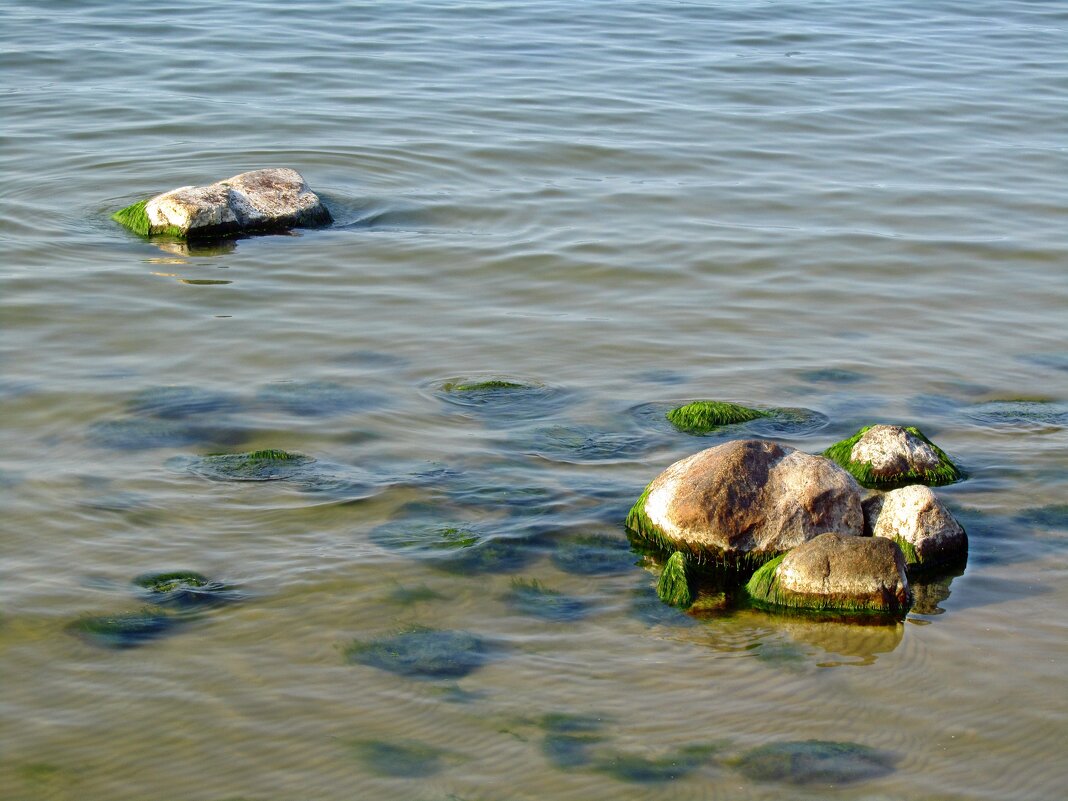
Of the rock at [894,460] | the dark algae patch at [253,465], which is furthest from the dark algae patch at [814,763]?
the dark algae patch at [253,465]

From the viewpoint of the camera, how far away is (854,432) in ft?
29.9

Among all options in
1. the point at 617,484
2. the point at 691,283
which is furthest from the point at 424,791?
the point at 691,283

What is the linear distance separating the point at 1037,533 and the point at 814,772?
2850 mm

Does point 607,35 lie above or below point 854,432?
above

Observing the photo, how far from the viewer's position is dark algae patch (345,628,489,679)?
20.7 feet

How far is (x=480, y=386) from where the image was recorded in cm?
966

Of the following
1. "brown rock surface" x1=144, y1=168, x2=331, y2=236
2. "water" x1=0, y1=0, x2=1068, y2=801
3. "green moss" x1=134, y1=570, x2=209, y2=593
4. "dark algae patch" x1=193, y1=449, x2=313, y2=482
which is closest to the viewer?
"water" x1=0, y1=0, x2=1068, y2=801

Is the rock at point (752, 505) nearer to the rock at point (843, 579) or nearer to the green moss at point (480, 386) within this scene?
the rock at point (843, 579)

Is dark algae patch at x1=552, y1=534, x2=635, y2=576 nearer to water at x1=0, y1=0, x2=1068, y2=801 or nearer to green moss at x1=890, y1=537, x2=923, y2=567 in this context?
water at x1=0, y1=0, x2=1068, y2=801

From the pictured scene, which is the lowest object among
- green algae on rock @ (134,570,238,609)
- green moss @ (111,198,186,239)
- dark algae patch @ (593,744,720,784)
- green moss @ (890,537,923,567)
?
dark algae patch @ (593,744,720,784)

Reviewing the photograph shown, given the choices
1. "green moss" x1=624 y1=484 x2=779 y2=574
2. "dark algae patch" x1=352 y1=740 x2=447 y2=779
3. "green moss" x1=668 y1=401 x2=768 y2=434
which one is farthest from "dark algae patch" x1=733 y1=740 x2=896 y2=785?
"green moss" x1=668 y1=401 x2=768 y2=434

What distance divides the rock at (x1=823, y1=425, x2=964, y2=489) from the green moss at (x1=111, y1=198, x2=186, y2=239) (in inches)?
274

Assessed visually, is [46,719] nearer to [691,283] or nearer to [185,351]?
[185,351]

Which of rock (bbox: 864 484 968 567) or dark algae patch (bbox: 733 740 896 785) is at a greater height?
rock (bbox: 864 484 968 567)
